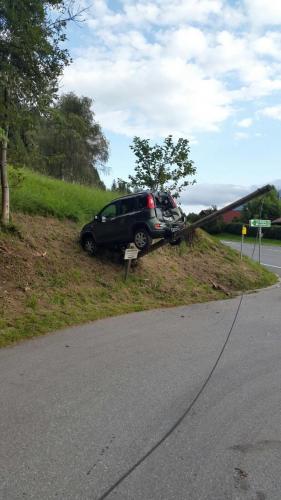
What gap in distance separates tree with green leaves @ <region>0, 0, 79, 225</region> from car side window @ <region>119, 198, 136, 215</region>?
328 centimetres

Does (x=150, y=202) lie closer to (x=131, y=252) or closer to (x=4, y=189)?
(x=131, y=252)

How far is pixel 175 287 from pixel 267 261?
17220 mm

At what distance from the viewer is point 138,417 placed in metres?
4.73

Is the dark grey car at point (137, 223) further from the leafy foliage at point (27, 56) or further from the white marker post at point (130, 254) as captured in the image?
the leafy foliage at point (27, 56)

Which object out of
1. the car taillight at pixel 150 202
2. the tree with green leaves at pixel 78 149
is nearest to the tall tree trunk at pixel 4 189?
the car taillight at pixel 150 202

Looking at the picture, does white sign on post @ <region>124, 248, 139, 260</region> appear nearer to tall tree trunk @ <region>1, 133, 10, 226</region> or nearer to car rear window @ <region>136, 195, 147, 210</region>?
car rear window @ <region>136, 195, 147, 210</region>

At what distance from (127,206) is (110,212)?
674 millimetres

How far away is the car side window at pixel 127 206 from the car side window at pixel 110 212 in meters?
0.26

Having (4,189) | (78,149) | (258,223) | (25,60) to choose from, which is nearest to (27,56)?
(25,60)

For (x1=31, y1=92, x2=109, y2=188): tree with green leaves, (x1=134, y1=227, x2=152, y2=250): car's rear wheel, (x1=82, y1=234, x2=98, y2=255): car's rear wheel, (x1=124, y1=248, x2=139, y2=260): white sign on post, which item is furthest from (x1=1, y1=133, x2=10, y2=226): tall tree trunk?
(x1=31, y1=92, x2=109, y2=188): tree with green leaves

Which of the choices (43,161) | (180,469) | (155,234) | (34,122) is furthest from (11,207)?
(180,469)

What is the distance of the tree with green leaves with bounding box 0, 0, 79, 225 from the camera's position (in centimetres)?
971

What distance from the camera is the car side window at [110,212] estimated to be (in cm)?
1377

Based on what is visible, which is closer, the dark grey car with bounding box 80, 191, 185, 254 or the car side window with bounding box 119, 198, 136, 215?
the dark grey car with bounding box 80, 191, 185, 254
